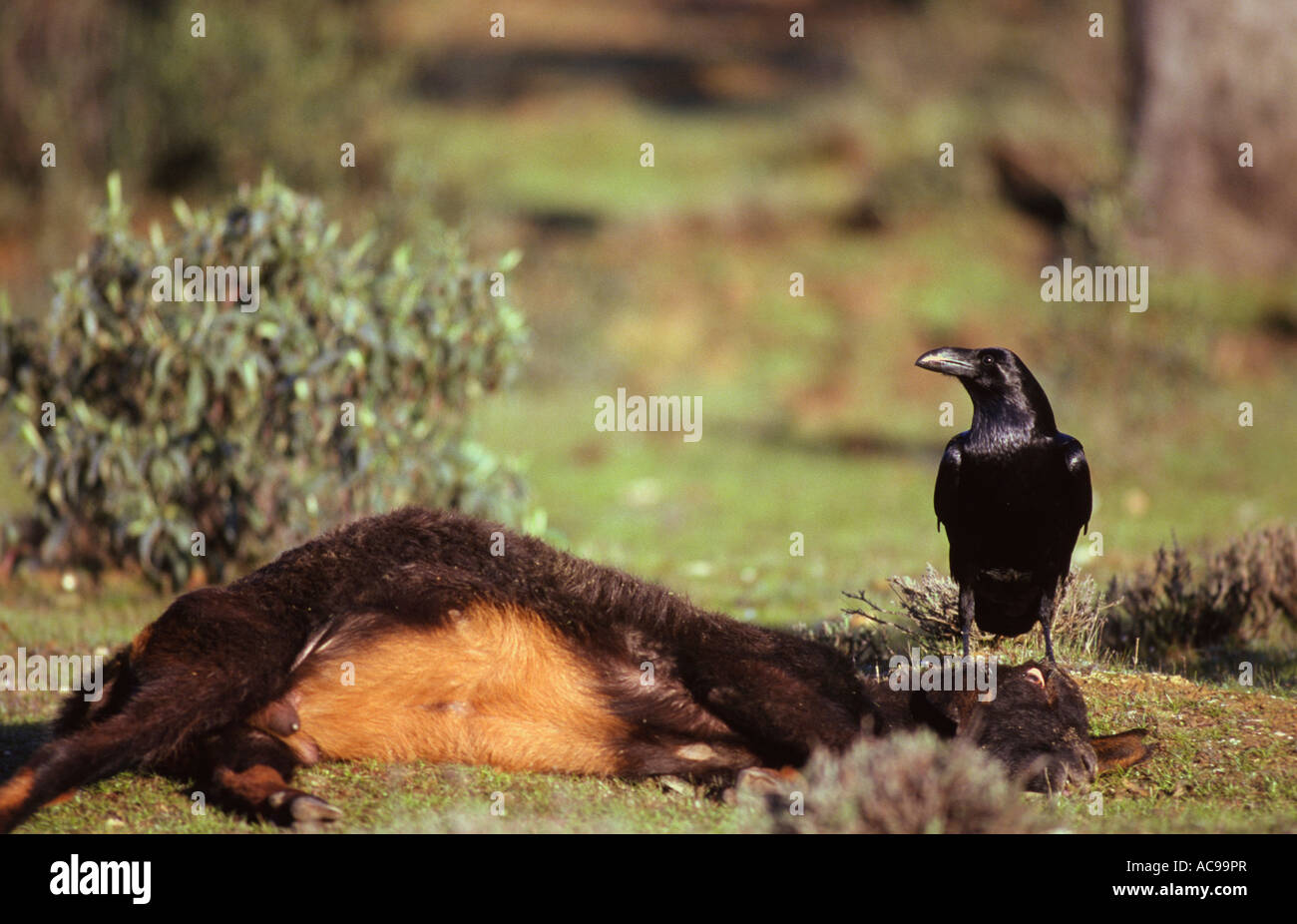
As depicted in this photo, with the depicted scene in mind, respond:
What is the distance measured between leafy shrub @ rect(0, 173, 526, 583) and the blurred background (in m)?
0.50

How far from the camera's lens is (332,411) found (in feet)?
25.5

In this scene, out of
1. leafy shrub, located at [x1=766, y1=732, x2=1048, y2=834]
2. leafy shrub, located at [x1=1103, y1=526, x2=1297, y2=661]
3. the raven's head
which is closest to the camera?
leafy shrub, located at [x1=766, y1=732, x2=1048, y2=834]

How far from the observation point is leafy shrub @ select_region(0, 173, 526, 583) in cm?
766

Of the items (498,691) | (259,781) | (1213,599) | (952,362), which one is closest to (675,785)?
(498,691)

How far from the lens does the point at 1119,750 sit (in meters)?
4.54

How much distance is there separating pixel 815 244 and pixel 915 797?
56.0 ft

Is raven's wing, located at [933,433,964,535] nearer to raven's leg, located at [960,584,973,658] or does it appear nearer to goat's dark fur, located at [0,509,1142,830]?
raven's leg, located at [960,584,973,658]

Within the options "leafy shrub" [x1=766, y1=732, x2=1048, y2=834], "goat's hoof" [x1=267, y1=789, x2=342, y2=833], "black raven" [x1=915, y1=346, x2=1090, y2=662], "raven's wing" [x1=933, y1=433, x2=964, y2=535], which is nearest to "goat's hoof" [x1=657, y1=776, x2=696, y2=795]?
"leafy shrub" [x1=766, y1=732, x2=1048, y2=834]

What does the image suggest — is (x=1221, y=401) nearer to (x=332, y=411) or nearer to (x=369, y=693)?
(x=332, y=411)

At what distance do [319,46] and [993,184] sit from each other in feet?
31.3

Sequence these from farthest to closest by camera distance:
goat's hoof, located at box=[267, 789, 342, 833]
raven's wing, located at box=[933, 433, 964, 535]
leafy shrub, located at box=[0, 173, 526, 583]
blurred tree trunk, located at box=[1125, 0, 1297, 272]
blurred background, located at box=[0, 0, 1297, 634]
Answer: blurred tree trunk, located at box=[1125, 0, 1297, 272], blurred background, located at box=[0, 0, 1297, 634], leafy shrub, located at box=[0, 173, 526, 583], raven's wing, located at box=[933, 433, 964, 535], goat's hoof, located at box=[267, 789, 342, 833]

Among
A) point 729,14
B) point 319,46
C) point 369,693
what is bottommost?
point 369,693

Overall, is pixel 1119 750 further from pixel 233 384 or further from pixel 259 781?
pixel 233 384
